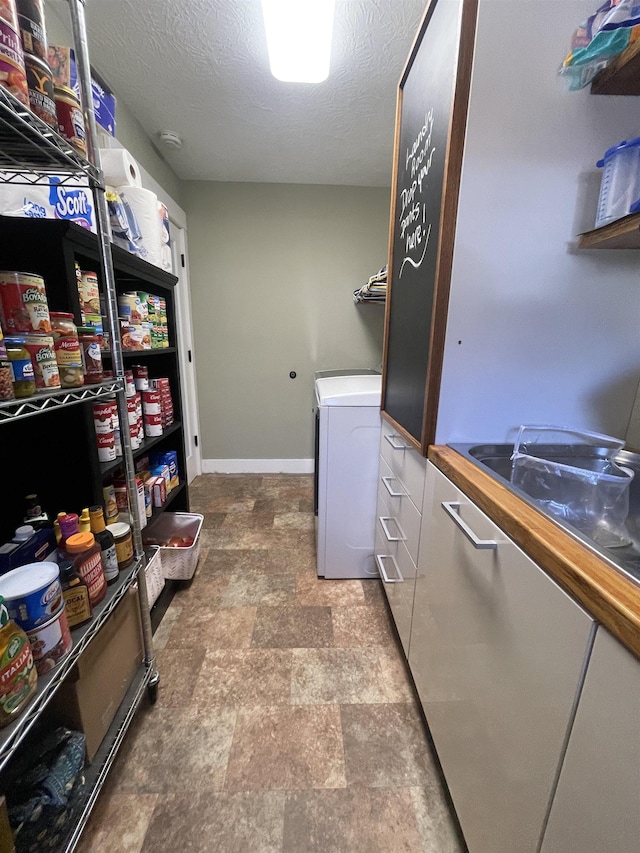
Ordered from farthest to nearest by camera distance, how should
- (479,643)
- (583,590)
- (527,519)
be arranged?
1. (479,643)
2. (527,519)
3. (583,590)

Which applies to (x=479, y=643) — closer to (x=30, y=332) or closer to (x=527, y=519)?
(x=527, y=519)

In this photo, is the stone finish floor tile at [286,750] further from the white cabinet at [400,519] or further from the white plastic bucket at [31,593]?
the white plastic bucket at [31,593]

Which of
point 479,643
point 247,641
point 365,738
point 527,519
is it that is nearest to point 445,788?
point 365,738

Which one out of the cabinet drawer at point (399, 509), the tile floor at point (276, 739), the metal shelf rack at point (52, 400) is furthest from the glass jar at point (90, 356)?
the tile floor at point (276, 739)

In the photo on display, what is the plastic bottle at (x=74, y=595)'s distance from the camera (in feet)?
2.62

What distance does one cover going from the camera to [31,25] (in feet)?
2.21

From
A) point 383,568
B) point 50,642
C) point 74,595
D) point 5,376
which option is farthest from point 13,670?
point 383,568

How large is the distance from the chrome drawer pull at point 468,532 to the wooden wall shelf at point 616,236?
71cm

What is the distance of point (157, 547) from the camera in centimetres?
153

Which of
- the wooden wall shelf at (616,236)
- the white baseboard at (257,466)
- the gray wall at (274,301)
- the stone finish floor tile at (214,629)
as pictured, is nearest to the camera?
the wooden wall shelf at (616,236)

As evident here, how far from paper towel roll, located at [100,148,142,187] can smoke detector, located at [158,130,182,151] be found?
1098 millimetres

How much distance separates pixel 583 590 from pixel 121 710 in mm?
1264

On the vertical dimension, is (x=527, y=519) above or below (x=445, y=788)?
above

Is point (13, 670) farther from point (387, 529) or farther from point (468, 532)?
point (387, 529)
